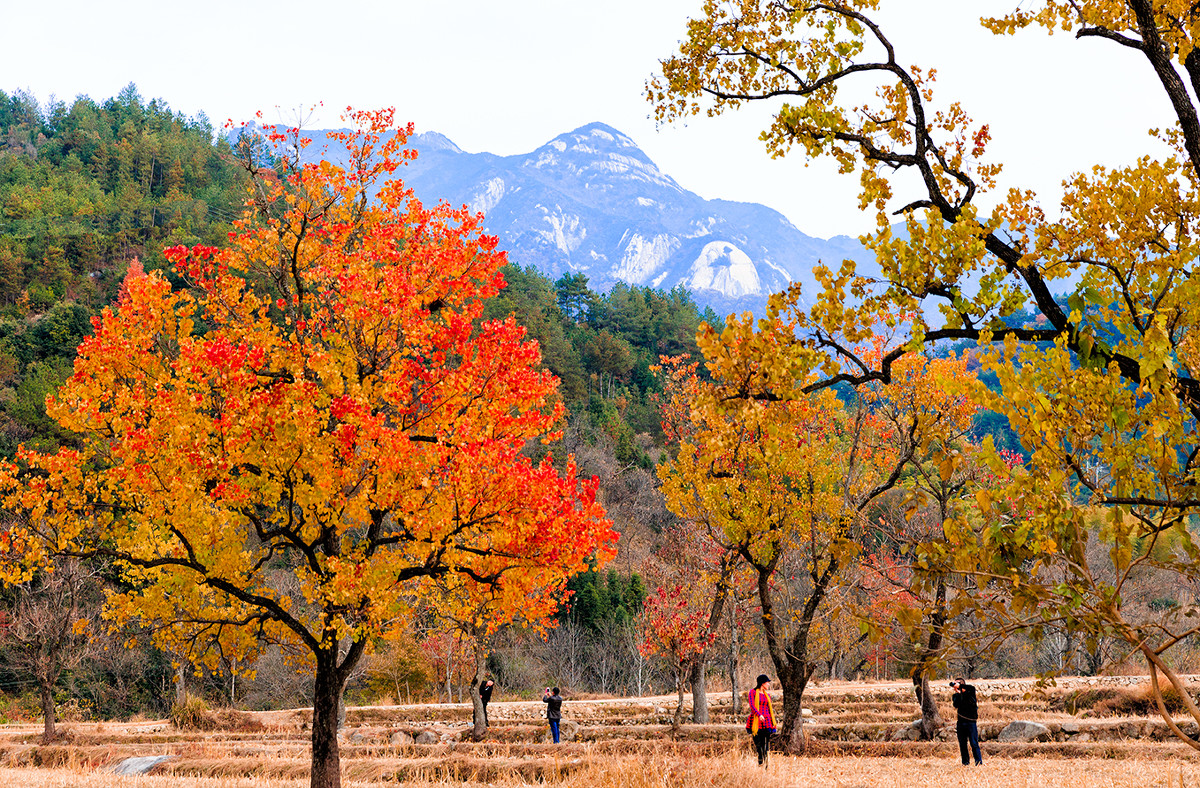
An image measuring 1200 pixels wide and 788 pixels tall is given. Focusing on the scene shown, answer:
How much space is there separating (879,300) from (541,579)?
7.66 metres

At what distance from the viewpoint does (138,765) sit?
17547mm

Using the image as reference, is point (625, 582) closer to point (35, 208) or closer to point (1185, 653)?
point (1185, 653)

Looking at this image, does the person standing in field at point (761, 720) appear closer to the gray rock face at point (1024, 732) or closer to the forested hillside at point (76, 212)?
the gray rock face at point (1024, 732)

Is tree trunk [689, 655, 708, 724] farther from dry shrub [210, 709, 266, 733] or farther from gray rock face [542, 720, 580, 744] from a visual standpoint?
dry shrub [210, 709, 266, 733]

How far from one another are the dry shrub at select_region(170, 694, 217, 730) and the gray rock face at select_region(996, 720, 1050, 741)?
2416 centimetres

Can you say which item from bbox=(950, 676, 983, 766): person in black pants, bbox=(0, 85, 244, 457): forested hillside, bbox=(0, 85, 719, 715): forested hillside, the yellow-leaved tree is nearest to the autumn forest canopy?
the yellow-leaved tree

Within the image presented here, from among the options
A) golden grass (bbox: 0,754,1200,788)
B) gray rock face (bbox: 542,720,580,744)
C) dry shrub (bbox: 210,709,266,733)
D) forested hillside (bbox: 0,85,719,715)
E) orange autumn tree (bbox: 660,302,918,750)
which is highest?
forested hillside (bbox: 0,85,719,715)

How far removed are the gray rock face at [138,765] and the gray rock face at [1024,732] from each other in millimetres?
19204

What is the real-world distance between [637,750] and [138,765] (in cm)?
1103

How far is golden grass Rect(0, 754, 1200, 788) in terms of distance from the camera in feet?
31.5

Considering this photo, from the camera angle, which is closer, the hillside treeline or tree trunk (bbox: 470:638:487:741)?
tree trunk (bbox: 470:638:487:741)

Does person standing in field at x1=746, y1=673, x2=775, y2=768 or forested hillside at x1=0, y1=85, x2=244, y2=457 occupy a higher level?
forested hillside at x1=0, y1=85, x2=244, y2=457

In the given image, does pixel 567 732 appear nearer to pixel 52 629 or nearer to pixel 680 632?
pixel 680 632

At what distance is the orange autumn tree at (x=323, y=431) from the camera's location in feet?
34.2
